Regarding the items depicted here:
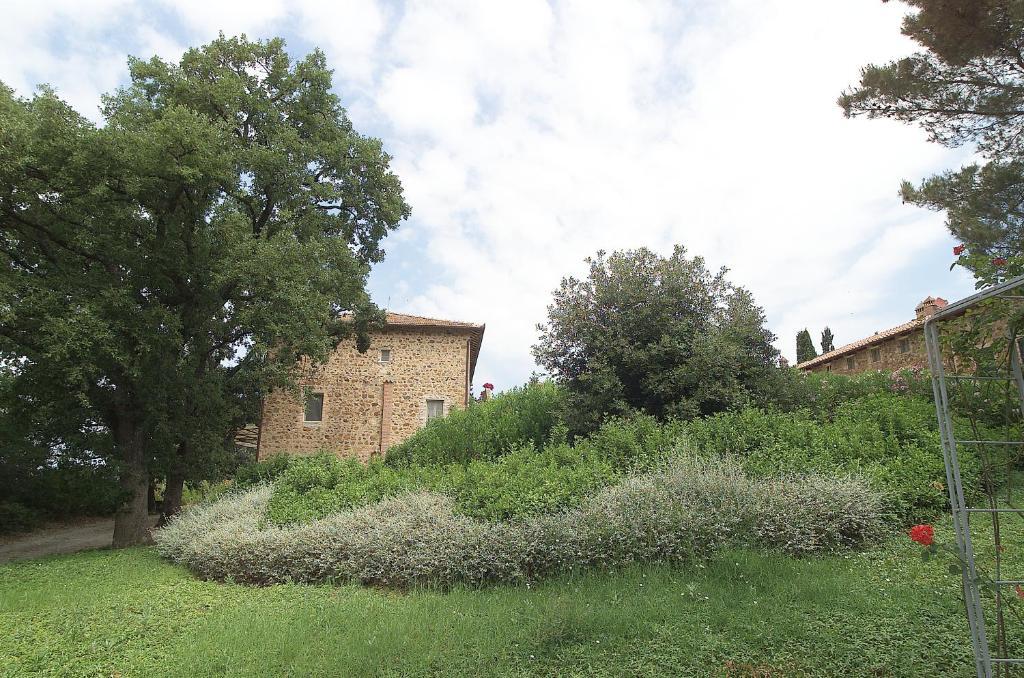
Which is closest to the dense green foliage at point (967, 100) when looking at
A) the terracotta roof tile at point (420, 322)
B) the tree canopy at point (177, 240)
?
the tree canopy at point (177, 240)

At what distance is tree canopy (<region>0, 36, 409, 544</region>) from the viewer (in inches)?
407

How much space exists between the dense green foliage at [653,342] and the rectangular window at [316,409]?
42.0 feet

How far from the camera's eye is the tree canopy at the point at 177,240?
10.3 metres

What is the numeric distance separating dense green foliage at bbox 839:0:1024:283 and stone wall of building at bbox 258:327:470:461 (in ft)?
50.2

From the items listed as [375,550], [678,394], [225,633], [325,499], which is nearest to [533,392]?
[678,394]

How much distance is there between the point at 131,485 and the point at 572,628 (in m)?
11.6

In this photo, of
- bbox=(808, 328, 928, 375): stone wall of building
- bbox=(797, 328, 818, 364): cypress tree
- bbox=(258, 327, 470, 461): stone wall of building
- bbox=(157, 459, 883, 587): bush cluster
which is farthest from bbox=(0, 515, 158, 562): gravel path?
bbox=(797, 328, 818, 364): cypress tree

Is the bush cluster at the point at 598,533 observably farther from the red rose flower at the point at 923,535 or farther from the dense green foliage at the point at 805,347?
the dense green foliage at the point at 805,347

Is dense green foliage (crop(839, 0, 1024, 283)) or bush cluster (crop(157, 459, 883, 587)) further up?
dense green foliage (crop(839, 0, 1024, 283))

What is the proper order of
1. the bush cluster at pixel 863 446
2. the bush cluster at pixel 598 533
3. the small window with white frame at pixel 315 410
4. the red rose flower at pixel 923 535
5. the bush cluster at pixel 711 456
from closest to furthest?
the red rose flower at pixel 923 535, the bush cluster at pixel 598 533, the bush cluster at pixel 863 446, the bush cluster at pixel 711 456, the small window with white frame at pixel 315 410

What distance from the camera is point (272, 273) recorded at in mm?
11805

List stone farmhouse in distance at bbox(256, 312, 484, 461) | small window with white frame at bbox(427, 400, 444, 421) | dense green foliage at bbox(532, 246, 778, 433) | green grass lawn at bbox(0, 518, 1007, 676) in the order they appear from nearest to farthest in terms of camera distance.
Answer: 1. green grass lawn at bbox(0, 518, 1007, 676)
2. dense green foliage at bbox(532, 246, 778, 433)
3. stone farmhouse in distance at bbox(256, 312, 484, 461)
4. small window with white frame at bbox(427, 400, 444, 421)

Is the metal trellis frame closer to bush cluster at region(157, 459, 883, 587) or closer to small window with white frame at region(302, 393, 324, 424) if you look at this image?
bush cluster at region(157, 459, 883, 587)

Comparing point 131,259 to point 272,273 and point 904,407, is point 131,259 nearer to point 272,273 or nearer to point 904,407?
point 272,273
